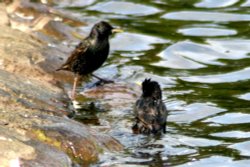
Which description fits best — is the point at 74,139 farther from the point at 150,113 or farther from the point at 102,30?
the point at 102,30

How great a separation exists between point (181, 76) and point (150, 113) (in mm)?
3921

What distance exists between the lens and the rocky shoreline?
8.52 m

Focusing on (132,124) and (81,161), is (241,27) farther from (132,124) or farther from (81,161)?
(81,161)

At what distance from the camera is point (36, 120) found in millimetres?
9531

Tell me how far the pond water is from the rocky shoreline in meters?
0.34

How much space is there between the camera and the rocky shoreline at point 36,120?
8.52 metres

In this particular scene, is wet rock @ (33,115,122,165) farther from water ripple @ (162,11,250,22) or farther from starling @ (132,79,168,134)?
water ripple @ (162,11,250,22)

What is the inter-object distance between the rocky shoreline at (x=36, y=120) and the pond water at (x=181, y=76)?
34cm

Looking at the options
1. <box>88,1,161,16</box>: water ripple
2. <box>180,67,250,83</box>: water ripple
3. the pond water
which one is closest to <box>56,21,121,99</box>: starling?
Result: the pond water

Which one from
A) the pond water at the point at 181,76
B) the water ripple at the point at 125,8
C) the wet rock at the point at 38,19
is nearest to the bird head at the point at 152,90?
the pond water at the point at 181,76

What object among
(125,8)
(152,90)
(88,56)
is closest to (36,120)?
(152,90)

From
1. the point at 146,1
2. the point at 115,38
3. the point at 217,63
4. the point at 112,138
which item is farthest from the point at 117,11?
the point at 112,138

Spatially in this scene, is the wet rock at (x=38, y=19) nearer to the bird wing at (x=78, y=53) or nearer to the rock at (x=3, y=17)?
the rock at (x=3, y=17)

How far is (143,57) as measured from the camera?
53.2ft
